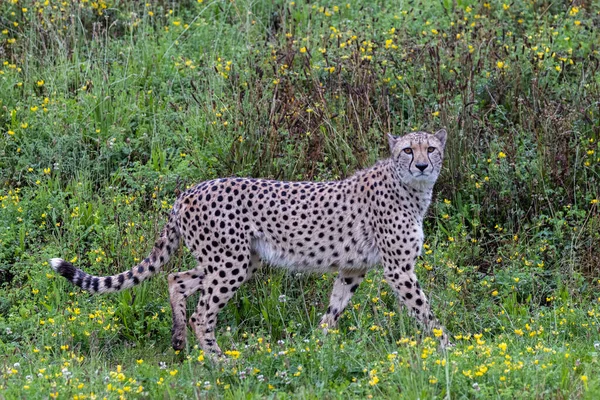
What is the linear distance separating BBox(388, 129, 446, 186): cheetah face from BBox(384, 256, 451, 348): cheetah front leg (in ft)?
1.44

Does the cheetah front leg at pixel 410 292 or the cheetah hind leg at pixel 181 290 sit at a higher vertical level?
the cheetah front leg at pixel 410 292

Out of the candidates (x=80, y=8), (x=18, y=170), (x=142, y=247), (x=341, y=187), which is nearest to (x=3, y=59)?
(x=80, y=8)

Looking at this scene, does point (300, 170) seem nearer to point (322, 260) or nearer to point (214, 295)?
point (322, 260)

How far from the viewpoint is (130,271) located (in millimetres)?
6008

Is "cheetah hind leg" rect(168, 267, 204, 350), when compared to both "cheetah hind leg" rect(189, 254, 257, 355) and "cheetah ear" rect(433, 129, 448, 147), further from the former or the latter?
"cheetah ear" rect(433, 129, 448, 147)

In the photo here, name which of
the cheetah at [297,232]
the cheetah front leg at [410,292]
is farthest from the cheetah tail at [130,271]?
the cheetah front leg at [410,292]

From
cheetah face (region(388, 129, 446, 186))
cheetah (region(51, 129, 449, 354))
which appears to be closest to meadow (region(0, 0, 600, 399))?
cheetah (region(51, 129, 449, 354))

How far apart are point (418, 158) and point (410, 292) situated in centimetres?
75

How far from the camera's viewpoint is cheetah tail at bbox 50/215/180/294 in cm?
577

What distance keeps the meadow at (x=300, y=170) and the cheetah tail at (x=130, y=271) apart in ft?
0.76

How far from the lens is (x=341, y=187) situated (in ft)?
20.3

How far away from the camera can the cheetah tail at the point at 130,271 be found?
577cm

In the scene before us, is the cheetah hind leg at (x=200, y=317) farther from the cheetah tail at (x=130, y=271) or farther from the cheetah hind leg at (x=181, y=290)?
the cheetah tail at (x=130, y=271)

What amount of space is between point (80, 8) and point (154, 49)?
2.86 ft
